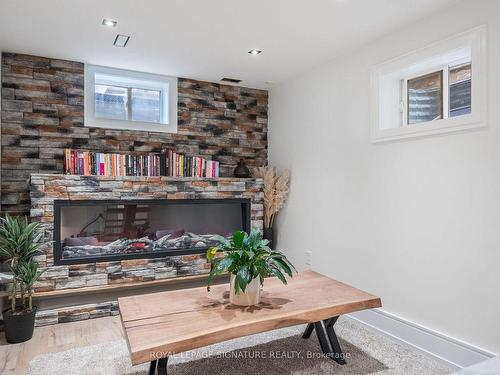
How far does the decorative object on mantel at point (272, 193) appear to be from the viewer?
3.90 metres

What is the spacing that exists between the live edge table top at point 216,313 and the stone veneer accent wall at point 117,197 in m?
1.27

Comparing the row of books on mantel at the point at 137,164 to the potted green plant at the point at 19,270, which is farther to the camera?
the row of books on mantel at the point at 137,164

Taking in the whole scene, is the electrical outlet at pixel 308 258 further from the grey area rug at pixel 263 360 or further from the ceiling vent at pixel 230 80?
the ceiling vent at pixel 230 80

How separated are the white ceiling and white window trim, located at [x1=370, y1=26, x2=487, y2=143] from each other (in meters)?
0.25

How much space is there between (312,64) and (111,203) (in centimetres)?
234

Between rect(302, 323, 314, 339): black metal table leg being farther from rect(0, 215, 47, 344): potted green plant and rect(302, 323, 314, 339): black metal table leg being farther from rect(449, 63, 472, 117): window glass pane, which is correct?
rect(0, 215, 47, 344): potted green plant

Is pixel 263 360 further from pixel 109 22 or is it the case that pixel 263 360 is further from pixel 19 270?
pixel 109 22

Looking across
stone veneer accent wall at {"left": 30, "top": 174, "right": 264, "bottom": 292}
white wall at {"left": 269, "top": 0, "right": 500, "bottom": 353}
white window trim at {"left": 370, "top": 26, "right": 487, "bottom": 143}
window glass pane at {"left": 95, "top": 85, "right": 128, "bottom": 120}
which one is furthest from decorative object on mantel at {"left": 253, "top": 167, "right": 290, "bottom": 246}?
window glass pane at {"left": 95, "top": 85, "right": 128, "bottom": 120}

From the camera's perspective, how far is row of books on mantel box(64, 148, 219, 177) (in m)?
3.26

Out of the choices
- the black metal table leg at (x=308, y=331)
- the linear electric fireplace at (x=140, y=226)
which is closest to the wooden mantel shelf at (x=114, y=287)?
the linear electric fireplace at (x=140, y=226)

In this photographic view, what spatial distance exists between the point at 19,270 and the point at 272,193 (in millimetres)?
2445

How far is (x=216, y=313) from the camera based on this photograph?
1.87 m

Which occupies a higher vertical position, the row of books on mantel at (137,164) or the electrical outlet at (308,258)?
the row of books on mantel at (137,164)

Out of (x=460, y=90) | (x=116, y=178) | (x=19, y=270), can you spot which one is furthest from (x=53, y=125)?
(x=460, y=90)
